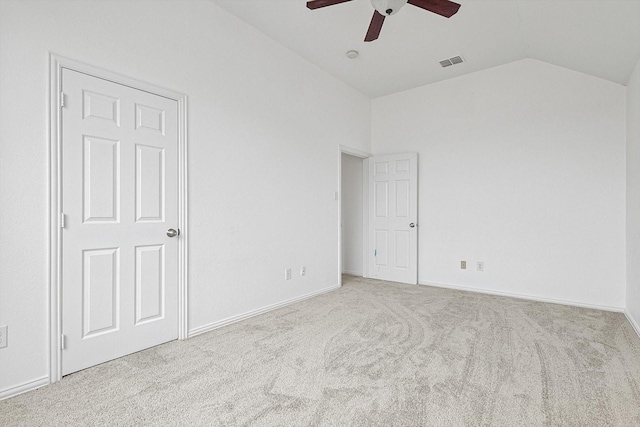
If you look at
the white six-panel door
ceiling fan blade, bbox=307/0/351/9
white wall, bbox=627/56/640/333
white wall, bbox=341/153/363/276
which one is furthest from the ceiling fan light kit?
white wall, bbox=627/56/640/333

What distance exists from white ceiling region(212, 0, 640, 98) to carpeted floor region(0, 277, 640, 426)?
8.31 feet

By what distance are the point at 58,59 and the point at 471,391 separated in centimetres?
323

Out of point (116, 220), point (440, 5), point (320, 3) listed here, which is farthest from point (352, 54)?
point (116, 220)

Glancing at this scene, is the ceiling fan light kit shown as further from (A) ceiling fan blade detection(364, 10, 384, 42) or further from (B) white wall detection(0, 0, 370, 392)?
(A) ceiling fan blade detection(364, 10, 384, 42)

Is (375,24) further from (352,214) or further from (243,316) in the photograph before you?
(352,214)

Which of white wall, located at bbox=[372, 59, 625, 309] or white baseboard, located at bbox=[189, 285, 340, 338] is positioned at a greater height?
white wall, located at bbox=[372, 59, 625, 309]

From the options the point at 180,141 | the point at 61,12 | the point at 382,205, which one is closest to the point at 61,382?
the point at 180,141

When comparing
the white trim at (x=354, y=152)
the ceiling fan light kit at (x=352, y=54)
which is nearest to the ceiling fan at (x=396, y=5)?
the ceiling fan light kit at (x=352, y=54)

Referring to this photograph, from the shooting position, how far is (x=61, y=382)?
1.98 metres

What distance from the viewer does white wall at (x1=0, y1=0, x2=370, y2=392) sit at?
1868 millimetres

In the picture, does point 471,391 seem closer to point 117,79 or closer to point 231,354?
point 231,354

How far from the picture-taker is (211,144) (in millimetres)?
2881

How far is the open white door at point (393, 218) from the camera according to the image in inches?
187

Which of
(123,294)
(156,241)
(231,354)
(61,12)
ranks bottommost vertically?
(231,354)
